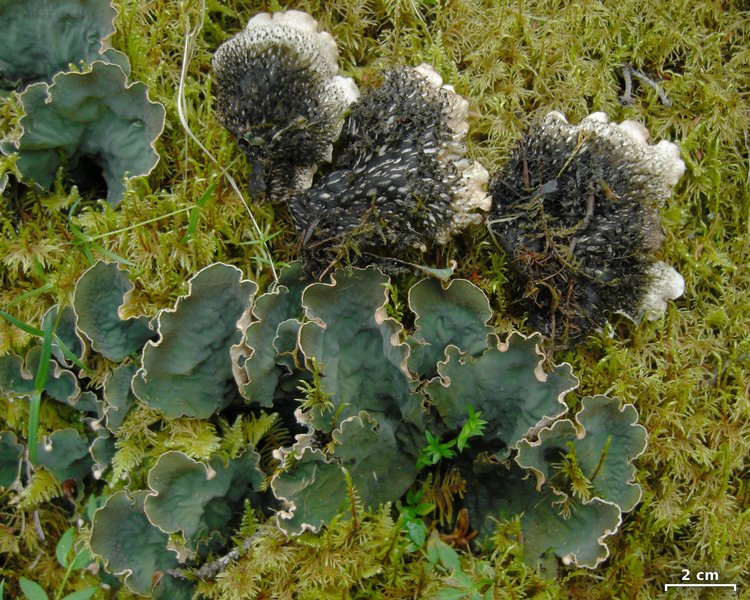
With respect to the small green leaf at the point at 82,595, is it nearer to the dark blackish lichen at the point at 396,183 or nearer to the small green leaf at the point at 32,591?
the small green leaf at the point at 32,591

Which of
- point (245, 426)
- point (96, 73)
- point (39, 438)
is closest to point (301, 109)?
point (96, 73)

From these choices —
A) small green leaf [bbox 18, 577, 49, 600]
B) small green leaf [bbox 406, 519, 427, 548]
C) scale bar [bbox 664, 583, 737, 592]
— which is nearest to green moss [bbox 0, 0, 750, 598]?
scale bar [bbox 664, 583, 737, 592]

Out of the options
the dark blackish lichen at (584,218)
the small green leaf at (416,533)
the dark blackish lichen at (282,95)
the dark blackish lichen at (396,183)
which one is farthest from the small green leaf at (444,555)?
the dark blackish lichen at (282,95)

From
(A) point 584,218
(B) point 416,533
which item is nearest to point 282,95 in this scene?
(A) point 584,218

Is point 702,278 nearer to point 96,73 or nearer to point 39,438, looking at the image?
point 96,73

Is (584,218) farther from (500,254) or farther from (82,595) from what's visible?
(82,595)
